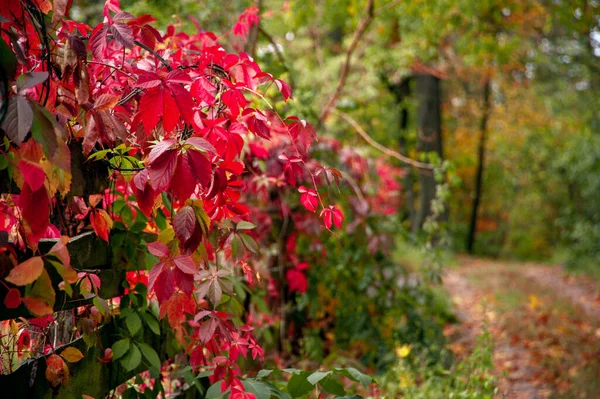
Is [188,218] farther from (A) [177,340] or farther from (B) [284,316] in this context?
(B) [284,316]

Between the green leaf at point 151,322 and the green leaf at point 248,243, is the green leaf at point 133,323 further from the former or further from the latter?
the green leaf at point 248,243

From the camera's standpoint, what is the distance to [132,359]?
1904 millimetres

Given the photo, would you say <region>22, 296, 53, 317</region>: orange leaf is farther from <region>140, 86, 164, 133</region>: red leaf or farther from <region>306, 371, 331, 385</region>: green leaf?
<region>306, 371, 331, 385</region>: green leaf

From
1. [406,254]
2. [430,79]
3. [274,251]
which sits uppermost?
[430,79]

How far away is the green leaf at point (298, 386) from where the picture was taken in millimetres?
1980

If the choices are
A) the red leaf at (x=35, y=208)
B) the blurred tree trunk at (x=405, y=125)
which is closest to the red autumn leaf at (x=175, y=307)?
the red leaf at (x=35, y=208)

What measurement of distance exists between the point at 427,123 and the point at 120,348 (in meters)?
14.7

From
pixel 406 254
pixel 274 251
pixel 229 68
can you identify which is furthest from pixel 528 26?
pixel 229 68

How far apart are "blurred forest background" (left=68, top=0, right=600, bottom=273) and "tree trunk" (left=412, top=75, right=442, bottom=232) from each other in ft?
0.14

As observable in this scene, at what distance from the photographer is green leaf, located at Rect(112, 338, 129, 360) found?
6.21 feet

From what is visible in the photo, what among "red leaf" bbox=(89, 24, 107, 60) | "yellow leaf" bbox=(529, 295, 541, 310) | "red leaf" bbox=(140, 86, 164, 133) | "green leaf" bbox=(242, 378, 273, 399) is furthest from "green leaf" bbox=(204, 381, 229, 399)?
"yellow leaf" bbox=(529, 295, 541, 310)

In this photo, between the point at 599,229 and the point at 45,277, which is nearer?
the point at 45,277

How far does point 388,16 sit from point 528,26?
229 inches

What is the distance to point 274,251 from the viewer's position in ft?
15.6
